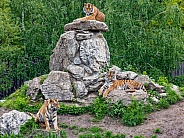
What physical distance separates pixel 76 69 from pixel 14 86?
25.8ft

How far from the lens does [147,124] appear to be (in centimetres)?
1020

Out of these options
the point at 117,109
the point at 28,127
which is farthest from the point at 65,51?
the point at 28,127

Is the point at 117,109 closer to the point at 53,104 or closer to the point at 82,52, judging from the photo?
the point at 53,104

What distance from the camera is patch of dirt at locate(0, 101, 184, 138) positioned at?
9.52m

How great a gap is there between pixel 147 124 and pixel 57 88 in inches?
120

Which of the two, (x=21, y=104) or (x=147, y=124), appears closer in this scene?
(x=147, y=124)

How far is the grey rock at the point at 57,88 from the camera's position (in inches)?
Answer: 461

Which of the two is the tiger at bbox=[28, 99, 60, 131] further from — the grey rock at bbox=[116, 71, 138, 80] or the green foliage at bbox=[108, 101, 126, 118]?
the grey rock at bbox=[116, 71, 138, 80]

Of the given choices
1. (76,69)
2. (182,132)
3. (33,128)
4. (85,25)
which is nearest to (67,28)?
(85,25)

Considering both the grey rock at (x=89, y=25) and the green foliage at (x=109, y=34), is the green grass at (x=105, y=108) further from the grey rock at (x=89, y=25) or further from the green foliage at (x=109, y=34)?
the green foliage at (x=109, y=34)

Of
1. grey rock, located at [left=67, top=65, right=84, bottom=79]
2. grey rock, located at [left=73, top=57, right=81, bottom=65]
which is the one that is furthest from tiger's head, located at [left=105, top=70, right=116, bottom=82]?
grey rock, located at [left=73, top=57, right=81, bottom=65]

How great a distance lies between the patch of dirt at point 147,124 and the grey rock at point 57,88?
0.81 metres

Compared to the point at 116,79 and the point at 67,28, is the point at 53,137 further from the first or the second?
the point at 67,28

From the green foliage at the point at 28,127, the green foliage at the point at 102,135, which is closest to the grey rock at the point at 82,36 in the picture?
the green foliage at the point at 28,127
